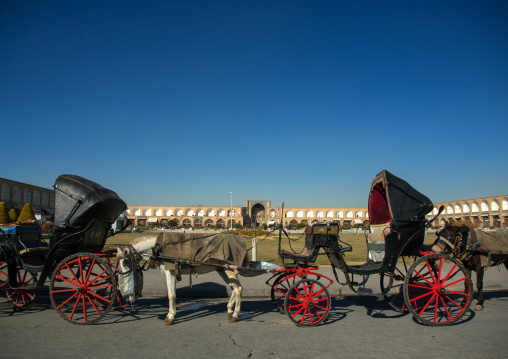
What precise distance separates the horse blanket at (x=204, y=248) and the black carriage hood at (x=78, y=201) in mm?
864

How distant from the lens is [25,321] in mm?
4504

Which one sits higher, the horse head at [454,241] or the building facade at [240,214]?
the building facade at [240,214]

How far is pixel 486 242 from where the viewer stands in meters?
5.57

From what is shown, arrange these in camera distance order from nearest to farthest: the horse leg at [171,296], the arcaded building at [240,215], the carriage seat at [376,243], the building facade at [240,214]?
the horse leg at [171,296]
the carriage seat at [376,243]
the arcaded building at [240,215]
the building facade at [240,214]

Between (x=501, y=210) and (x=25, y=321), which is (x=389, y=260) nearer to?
(x=25, y=321)

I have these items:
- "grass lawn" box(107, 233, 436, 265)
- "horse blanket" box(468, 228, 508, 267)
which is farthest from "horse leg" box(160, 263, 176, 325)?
"horse blanket" box(468, 228, 508, 267)

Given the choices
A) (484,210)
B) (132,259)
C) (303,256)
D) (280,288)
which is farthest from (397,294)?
(484,210)

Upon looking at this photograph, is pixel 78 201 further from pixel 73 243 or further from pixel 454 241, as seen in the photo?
pixel 454 241

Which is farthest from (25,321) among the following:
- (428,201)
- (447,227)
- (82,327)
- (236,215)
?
(236,215)

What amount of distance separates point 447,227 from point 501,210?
6608 cm

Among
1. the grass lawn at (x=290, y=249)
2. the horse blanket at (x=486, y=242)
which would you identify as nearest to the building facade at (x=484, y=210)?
the grass lawn at (x=290, y=249)

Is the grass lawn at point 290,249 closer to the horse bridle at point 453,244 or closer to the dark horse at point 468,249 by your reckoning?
the horse bridle at point 453,244

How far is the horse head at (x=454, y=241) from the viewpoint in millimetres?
5465

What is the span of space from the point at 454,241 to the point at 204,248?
3.73 metres
